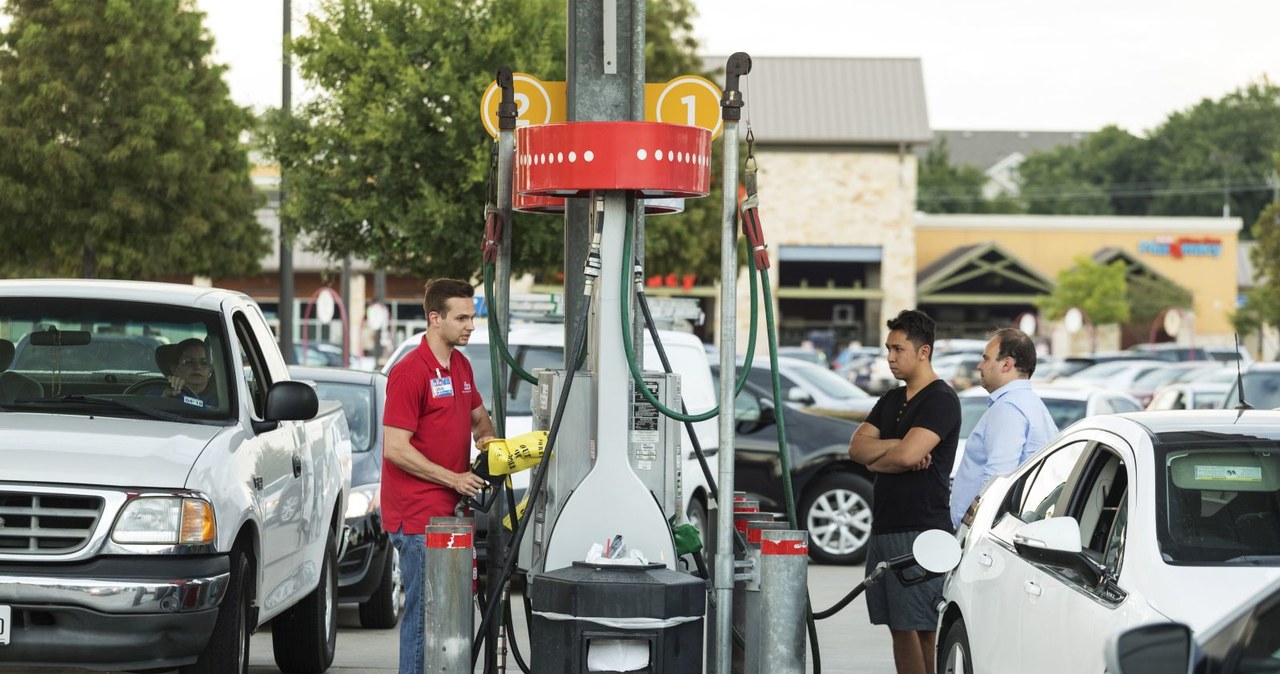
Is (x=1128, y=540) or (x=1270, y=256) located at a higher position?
(x=1270, y=256)

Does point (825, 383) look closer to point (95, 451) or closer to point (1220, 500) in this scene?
point (95, 451)

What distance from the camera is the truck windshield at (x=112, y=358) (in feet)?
25.4

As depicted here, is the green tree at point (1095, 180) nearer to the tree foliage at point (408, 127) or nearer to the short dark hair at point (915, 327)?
the tree foliage at point (408, 127)

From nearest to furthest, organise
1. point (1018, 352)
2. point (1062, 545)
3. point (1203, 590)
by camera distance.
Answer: point (1203, 590)
point (1062, 545)
point (1018, 352)

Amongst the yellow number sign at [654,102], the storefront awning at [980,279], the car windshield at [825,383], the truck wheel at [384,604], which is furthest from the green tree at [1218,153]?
the yellow number sign at [654,102]

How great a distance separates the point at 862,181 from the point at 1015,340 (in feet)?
210

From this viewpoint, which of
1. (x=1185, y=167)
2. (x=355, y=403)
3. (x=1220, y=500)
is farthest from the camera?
(x=1185, y=167)

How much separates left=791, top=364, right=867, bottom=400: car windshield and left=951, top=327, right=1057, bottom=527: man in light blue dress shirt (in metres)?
10.4

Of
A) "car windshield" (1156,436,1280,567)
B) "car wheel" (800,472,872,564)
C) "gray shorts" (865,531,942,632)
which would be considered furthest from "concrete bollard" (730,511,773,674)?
"car wheel" (800,472,872,564)

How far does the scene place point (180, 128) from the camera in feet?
90.4

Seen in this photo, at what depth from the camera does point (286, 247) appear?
24734mm

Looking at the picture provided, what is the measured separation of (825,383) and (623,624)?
13558mm

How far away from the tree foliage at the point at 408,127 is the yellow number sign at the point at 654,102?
15.9 meters

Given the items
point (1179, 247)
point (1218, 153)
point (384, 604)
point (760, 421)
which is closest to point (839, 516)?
point (760, 421)
